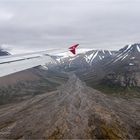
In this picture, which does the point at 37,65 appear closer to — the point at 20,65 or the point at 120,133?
the point at 20,65

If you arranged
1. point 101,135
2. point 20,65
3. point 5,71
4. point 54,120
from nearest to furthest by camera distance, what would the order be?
point 5,71 < point 20,65 < point 101,135 < point 54,120

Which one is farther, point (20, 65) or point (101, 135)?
point (101, 135)

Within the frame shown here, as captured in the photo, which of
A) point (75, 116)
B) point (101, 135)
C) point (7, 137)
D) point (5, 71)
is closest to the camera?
point (5, 71)

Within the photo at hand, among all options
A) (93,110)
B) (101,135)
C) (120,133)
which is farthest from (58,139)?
(93,110)

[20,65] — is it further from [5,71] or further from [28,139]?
[28,139]

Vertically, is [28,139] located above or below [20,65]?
below

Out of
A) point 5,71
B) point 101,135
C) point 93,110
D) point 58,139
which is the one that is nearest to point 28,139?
point 58,139
